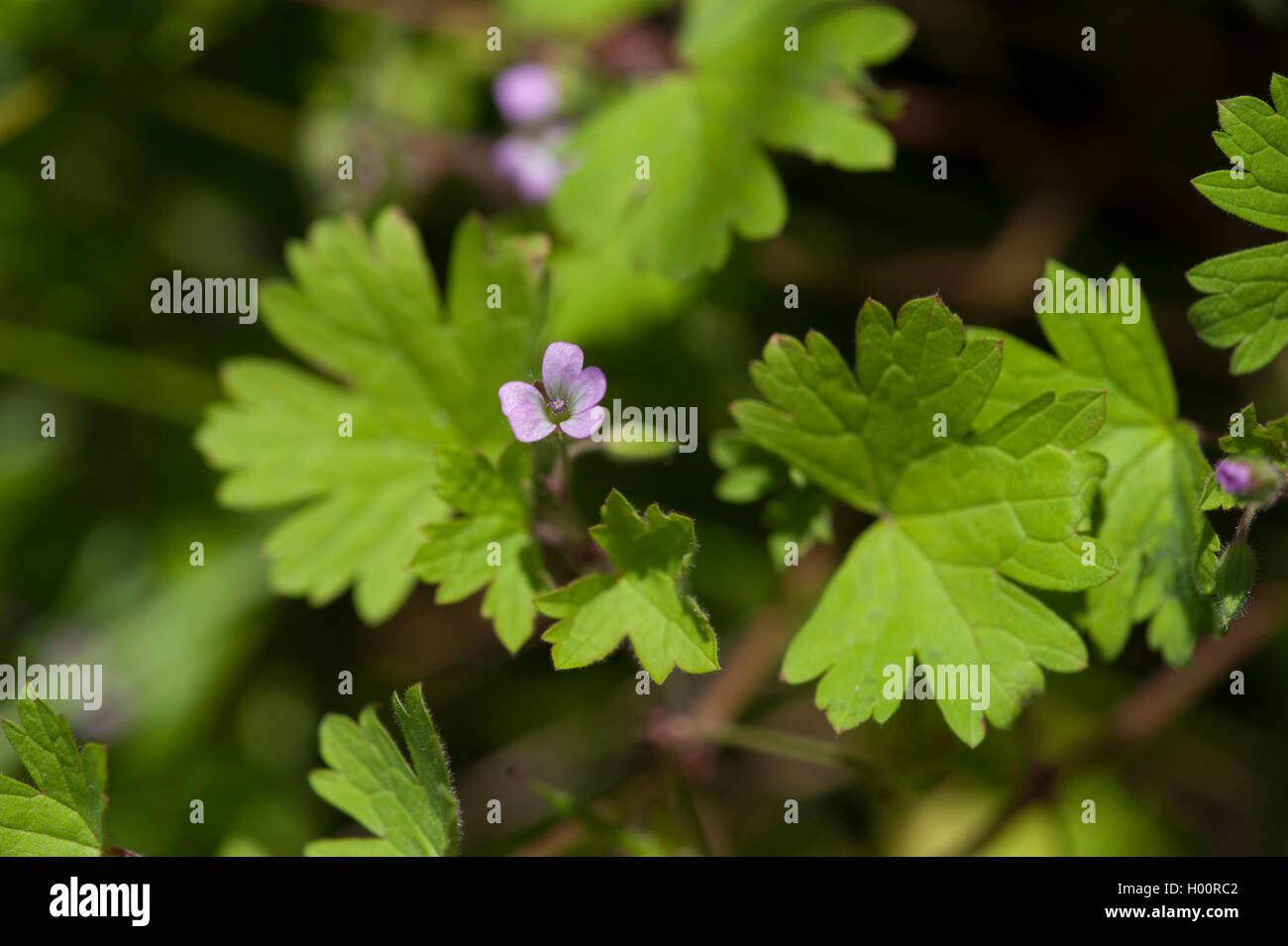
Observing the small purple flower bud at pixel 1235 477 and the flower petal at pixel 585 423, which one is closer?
the small purple flower bud at pixel 1235 477

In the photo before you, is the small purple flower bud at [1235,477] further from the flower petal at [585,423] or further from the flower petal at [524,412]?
the flower petal at [524,412]

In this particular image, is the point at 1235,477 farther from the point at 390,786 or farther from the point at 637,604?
the point at 390,786

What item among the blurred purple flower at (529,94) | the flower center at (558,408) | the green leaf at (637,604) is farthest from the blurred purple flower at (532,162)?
the green leaf at (637,604)

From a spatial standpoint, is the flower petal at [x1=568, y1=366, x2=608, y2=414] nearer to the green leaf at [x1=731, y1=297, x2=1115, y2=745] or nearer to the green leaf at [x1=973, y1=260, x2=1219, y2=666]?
the green leaf at [x1=731, y1=297, x2=1115, y2=745]

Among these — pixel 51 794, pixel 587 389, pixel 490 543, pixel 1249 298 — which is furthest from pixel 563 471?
pixel 1249 298

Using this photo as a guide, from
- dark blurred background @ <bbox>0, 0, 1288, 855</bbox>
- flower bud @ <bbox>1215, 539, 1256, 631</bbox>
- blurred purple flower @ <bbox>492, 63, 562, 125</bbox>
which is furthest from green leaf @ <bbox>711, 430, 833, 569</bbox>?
blurred purple flower @ <bbox>492, 63, 562, 125</bbox>

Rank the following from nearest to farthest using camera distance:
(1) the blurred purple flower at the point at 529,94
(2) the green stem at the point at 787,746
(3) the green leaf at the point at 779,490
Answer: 1. (3) the green leaf at the point at 779,490
2. (2) the green stem at the point at 787,746
3. (1) the blurred purple flower at the point at 529,94
